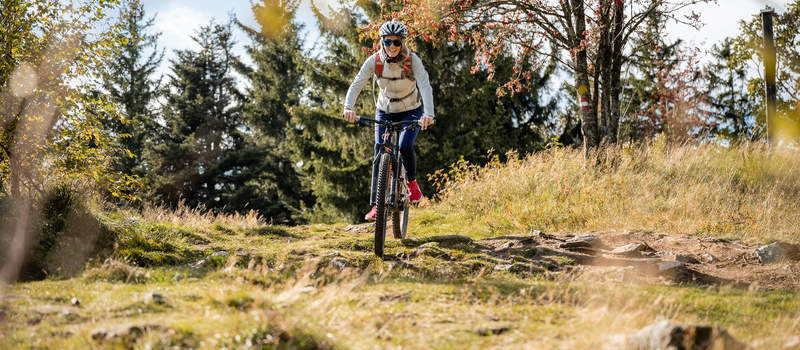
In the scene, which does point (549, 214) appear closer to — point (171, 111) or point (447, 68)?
point (447, 68)

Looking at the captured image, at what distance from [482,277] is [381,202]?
142 centimetres

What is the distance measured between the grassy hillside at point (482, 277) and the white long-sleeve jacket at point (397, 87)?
5.27 ft

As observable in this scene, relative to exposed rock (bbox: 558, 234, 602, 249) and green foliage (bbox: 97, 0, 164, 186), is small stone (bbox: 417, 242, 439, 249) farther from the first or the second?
green foliage (bbox: 97, 0, 164, 186)

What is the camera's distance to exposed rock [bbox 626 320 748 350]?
2.23 m

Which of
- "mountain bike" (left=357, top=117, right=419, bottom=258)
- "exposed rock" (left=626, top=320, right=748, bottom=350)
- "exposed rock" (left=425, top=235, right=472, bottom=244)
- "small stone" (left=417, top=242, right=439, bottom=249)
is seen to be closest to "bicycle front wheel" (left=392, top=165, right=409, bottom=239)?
"mountain bike" (left=357, top=117, right=419, bottom=258)

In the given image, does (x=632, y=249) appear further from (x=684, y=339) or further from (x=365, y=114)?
(x=365, y=114)

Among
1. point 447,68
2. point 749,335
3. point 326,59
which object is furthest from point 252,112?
point 749,335

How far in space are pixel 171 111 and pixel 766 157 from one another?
2953cm

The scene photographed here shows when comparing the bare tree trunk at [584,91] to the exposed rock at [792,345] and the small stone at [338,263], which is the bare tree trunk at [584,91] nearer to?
the small stone at [338,263]

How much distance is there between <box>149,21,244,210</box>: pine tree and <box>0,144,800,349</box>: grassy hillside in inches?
774

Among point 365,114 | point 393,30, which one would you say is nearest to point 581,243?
point 393,30

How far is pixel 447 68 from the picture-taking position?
1970cm

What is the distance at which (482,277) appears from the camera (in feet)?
15.4

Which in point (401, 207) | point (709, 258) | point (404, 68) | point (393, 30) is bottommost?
point (709, 258)
